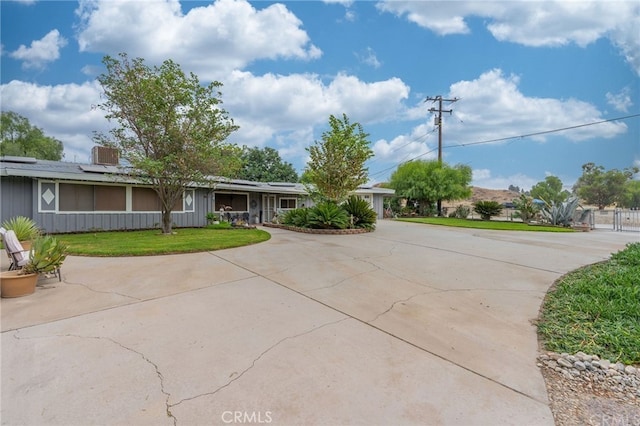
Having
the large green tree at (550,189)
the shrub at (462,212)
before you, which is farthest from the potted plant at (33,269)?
the large green tree at (550,189)

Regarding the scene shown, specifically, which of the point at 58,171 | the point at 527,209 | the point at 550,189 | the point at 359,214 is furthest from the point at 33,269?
the point at 550,189

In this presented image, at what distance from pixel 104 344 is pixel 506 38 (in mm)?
16776

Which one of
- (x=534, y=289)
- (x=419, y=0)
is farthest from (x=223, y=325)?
(x=419, y=0)

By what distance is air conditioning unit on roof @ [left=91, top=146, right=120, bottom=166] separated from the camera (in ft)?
46.1

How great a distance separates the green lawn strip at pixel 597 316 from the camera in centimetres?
299

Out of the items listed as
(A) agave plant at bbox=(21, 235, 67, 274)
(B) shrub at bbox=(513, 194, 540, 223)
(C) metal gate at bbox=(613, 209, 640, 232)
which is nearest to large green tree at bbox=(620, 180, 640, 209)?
(C) metal gate at bbox=(613, 209, 640, 232)

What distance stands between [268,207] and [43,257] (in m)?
14.5

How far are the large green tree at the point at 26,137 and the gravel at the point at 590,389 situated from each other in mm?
35514

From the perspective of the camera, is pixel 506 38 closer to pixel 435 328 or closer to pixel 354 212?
pixel 354 212

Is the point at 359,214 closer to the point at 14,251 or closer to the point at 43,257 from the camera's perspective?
the point at 43,257

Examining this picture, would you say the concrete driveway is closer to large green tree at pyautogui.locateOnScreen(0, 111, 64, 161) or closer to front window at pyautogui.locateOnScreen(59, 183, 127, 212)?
front window at pyautogui.locateOnScreen(59, 183, 127, 212)

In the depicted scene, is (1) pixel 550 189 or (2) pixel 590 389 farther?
(1) pixel 550 189

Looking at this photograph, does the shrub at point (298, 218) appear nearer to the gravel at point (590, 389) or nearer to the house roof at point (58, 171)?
the house roof at point (58, 171)

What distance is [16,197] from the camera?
1050cm
